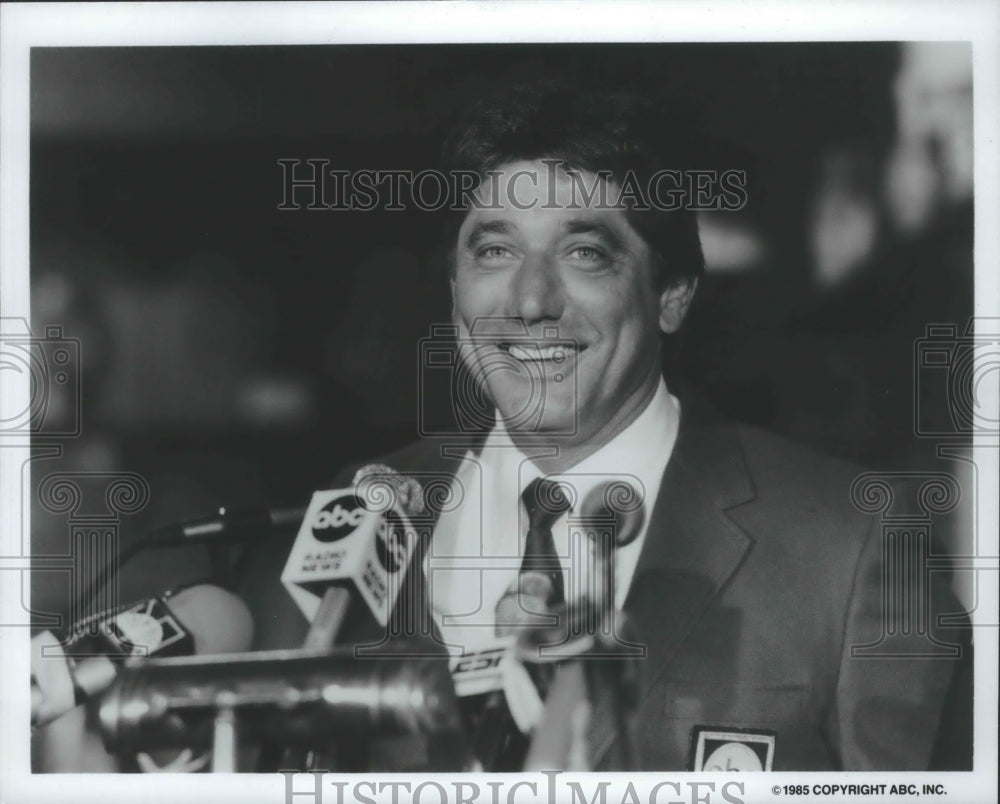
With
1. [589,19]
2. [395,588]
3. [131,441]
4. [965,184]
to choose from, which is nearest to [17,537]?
[131,441]

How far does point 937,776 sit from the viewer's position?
2.60 m

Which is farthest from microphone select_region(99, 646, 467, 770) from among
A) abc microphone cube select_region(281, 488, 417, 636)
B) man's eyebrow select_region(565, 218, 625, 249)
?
man's eyebrow select_region(565, 218, 625, 249)

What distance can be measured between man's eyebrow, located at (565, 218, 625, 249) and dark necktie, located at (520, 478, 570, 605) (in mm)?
620

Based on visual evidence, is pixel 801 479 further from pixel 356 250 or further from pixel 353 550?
pixel 356 250

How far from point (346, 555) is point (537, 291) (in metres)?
0.81

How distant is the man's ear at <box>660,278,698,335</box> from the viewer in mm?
2586

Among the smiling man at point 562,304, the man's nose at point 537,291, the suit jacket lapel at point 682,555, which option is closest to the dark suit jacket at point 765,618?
the suit jacket lapel at point 682,555

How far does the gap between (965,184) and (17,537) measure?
259cm

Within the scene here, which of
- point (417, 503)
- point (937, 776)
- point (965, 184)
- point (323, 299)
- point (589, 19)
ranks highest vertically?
point (589, 19)

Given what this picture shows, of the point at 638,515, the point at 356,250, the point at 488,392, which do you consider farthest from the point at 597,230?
the point at 638,515

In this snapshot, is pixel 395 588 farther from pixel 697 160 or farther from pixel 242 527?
pixel 697 160

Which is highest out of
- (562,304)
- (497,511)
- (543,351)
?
(562,304)

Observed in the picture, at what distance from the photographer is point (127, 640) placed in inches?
103

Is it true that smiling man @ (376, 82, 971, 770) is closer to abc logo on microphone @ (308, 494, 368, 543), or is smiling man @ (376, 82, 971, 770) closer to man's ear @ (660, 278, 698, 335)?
man's ear @ (660, 278, 698, 335)
